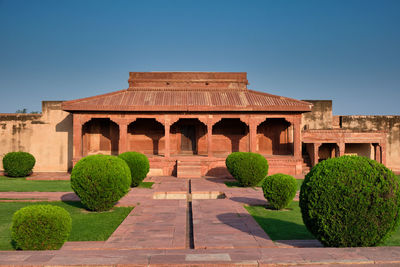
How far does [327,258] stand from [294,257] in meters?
0.44

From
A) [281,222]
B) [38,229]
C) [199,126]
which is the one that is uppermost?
[199,126]

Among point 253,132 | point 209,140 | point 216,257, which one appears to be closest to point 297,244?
point 216,257

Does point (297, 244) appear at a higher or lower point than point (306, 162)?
lower

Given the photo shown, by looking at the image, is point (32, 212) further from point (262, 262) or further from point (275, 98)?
point (275, 98)

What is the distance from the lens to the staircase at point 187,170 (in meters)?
15.4

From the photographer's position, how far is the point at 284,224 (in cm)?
691

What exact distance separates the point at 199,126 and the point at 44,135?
32.0 ft

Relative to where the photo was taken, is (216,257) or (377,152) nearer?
(216,257)

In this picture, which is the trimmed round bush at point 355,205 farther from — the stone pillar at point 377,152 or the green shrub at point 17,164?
the green shrub at point 17,164

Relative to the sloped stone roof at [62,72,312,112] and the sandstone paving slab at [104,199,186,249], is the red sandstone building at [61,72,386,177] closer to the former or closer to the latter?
the sloped stone roof at [62,72,312,112]

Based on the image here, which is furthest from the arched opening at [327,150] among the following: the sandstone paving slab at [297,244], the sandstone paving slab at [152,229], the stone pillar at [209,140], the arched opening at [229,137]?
the sandstone paving slab at [297,244]

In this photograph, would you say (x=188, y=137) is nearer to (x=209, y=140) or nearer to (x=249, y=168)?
(x=209, y=140)

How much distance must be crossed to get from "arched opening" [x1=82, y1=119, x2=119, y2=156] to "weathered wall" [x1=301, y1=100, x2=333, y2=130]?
12610 mm

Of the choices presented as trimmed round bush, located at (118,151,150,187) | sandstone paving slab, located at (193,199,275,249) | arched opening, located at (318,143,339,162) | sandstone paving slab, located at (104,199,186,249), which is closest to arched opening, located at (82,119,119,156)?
trimmed round bush, located at (118,151,150,187)
